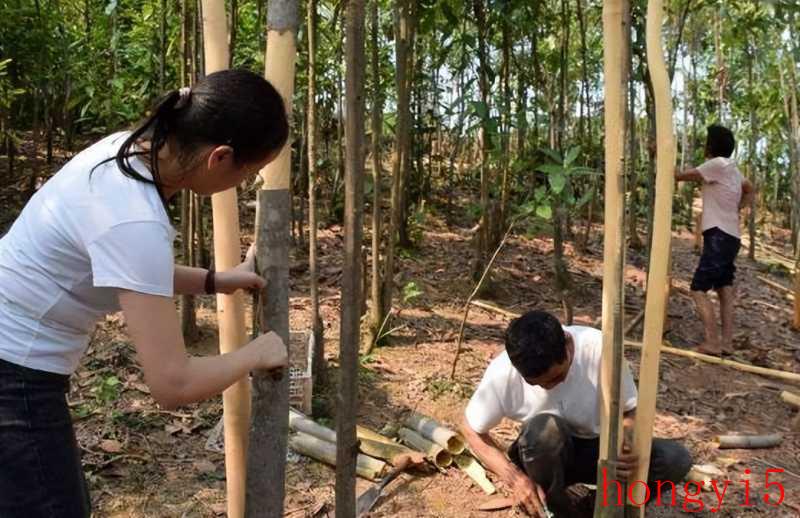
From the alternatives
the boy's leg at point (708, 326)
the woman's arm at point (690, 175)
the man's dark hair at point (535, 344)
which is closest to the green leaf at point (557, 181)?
the man's dark hair at point (535, 344)

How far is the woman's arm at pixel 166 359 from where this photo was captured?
4.07 feet

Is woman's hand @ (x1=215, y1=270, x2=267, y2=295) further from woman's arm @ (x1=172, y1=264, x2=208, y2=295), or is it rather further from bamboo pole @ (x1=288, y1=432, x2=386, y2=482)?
bamboo pole @ (x1=288, y1=432, x2=386, y2=482)

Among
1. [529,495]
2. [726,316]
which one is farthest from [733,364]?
[529,495]

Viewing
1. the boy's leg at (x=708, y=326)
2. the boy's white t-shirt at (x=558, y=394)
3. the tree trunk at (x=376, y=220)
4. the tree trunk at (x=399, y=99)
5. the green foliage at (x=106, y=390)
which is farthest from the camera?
the boy's leg at (x=708, y=326)

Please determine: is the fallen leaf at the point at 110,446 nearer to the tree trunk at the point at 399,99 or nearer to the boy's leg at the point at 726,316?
the tree trunk at the point at 399,99

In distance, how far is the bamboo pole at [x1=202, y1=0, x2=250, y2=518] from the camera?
5.75ft

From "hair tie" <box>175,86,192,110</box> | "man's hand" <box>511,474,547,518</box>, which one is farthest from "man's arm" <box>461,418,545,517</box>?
"hair tie" <box>175,86,192,110</box>

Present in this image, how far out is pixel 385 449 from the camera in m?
3.19

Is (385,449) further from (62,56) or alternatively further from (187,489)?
(62,56)

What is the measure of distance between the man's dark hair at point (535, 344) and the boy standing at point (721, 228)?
3.24 m

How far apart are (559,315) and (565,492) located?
115 inches

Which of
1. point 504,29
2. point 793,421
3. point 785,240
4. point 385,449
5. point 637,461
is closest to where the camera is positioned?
point 637,461

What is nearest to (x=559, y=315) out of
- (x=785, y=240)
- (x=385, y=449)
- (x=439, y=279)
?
(x=439, y=279)

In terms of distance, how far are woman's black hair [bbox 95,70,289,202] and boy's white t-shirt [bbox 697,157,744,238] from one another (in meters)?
4.64
